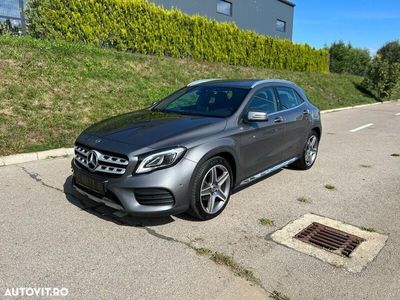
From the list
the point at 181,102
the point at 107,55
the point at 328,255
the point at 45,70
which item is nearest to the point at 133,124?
the point at 181,102

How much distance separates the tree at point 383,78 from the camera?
22.7 meters

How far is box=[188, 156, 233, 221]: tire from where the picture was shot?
150 inches

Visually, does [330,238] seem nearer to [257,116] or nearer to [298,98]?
[257,116]

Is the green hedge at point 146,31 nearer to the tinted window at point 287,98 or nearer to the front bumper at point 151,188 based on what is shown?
the tinted window at point 287,98

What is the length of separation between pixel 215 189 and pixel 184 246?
0.83m

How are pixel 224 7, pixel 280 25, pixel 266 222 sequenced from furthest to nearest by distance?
pixel 280 25, pixel 224 7, pixel 266 222

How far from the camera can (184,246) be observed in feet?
11.5

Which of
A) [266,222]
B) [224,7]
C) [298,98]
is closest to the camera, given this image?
[266,222]

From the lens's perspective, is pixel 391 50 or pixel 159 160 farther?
pixel 391 50

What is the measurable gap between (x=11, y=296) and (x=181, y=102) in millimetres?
3186

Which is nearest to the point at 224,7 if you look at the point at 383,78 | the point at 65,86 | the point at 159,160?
the point at 383,78

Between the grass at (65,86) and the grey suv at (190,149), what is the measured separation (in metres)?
3.04

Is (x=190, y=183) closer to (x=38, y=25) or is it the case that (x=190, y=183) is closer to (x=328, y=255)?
(x=328, y=255)

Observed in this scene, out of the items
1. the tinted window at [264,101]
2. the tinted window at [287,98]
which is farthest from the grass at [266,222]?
the tinted window at [287,98]
